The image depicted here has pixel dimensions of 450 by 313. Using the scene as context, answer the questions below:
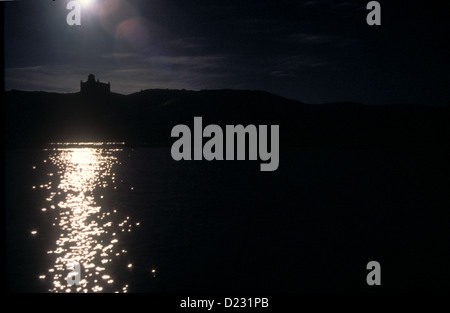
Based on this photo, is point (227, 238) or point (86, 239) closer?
point (227, 238)

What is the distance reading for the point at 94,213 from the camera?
48312 millimetres

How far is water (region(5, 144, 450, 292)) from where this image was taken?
71.4ft

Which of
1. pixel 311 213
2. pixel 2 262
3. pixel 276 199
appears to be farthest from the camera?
pixel 276 199

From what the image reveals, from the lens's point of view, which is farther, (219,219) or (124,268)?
(219,219)

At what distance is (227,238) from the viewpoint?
3294 centimetres

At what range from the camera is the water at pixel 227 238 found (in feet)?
71.4

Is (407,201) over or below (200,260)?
over
